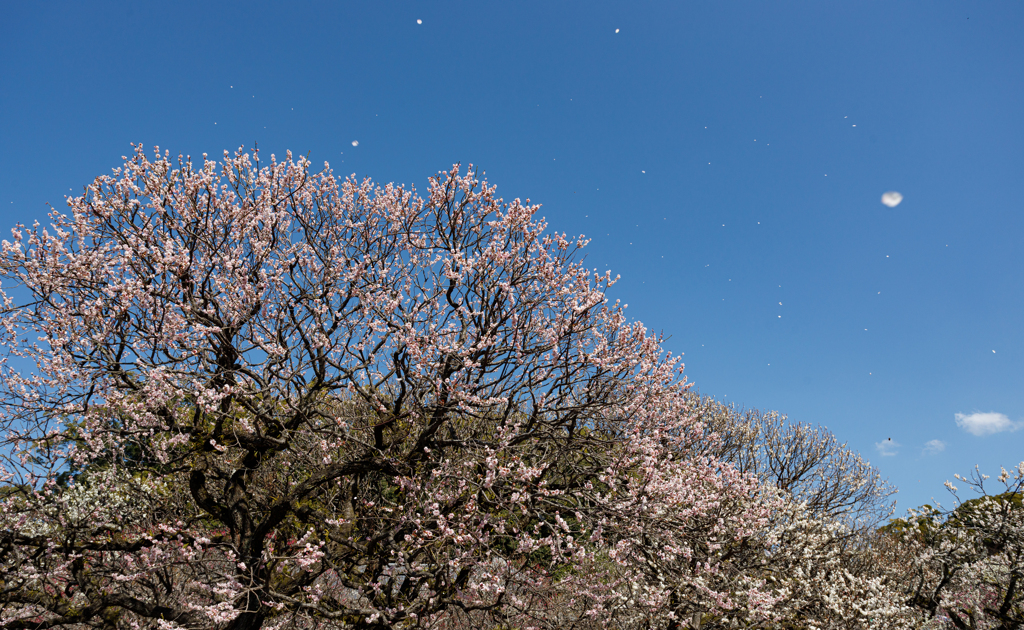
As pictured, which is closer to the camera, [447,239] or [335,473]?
[335,473]

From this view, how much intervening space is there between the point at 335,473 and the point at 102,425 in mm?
3408

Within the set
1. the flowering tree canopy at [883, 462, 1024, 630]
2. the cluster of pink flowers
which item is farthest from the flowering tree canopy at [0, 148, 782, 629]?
the flowering tree canopy at [883, 462, 1024, 630]

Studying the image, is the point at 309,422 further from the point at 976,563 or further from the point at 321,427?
the point at 976,563

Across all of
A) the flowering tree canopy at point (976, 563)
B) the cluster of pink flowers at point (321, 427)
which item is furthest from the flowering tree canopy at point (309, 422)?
the flowering tree canopy at point (976, 563)

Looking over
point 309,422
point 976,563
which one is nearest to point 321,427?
point 309,422

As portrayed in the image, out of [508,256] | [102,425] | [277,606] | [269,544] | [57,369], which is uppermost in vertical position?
[508,256]

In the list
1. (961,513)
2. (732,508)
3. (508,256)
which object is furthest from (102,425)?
(961,513)

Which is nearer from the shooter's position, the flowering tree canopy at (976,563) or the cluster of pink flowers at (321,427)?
the cluster of pink flowers at (321,427)

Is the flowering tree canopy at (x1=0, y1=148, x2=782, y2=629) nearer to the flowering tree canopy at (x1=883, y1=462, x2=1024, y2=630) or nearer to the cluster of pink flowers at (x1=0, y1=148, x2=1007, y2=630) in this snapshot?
the cluster of pink flowers at (x1=0, y1=148, x2=1007, y2=630)

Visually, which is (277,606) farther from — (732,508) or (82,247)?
(732,508)

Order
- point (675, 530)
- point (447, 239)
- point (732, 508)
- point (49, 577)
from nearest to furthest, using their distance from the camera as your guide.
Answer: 1. point (675, 530)
2. point (49, 577)
3. point (447, 239)
4. point (732, 508)

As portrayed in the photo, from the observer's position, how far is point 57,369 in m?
7.66

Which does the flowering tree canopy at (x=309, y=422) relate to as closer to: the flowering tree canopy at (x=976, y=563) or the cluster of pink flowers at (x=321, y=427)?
the cluster of pink flowers at (x=321, y=427)

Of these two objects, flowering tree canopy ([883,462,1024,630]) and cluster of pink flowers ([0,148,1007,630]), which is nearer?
cluster of pink flowers ([0,148,1007,630])
